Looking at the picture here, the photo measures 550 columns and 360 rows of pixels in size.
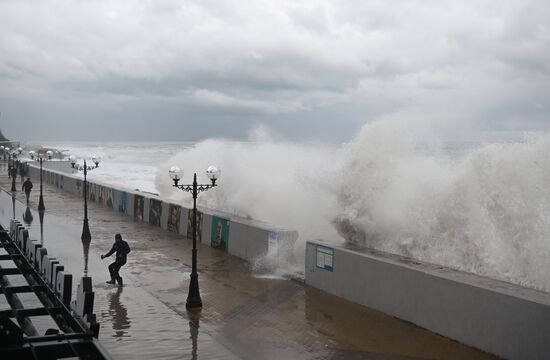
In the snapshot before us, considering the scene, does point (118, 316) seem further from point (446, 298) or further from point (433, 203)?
point (433, 203)

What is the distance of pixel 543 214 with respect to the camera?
12539 millimetres

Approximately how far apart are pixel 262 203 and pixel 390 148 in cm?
871

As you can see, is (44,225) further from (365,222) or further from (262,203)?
(365,222)

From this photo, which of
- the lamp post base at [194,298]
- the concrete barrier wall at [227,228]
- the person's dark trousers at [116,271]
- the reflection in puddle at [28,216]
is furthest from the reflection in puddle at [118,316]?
the reflection in puddle at [28,216]

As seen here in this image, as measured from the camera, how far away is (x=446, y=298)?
33.9 ft

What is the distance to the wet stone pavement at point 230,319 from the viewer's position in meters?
9.55

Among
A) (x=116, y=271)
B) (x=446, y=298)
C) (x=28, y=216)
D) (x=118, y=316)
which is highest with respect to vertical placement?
(x=446, y=298)

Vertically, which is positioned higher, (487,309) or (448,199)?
(448,199)

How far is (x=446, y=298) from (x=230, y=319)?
4.48m

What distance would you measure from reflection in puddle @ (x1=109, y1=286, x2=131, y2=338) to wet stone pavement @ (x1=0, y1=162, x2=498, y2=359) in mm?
19

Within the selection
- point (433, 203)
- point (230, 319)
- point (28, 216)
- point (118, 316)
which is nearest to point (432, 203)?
point (433, 203)

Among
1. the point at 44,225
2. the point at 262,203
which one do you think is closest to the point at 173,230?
the point at 262,203

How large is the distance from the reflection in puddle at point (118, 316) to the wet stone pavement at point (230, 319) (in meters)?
0.02

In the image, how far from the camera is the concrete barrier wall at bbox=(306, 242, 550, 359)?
8.82 m
